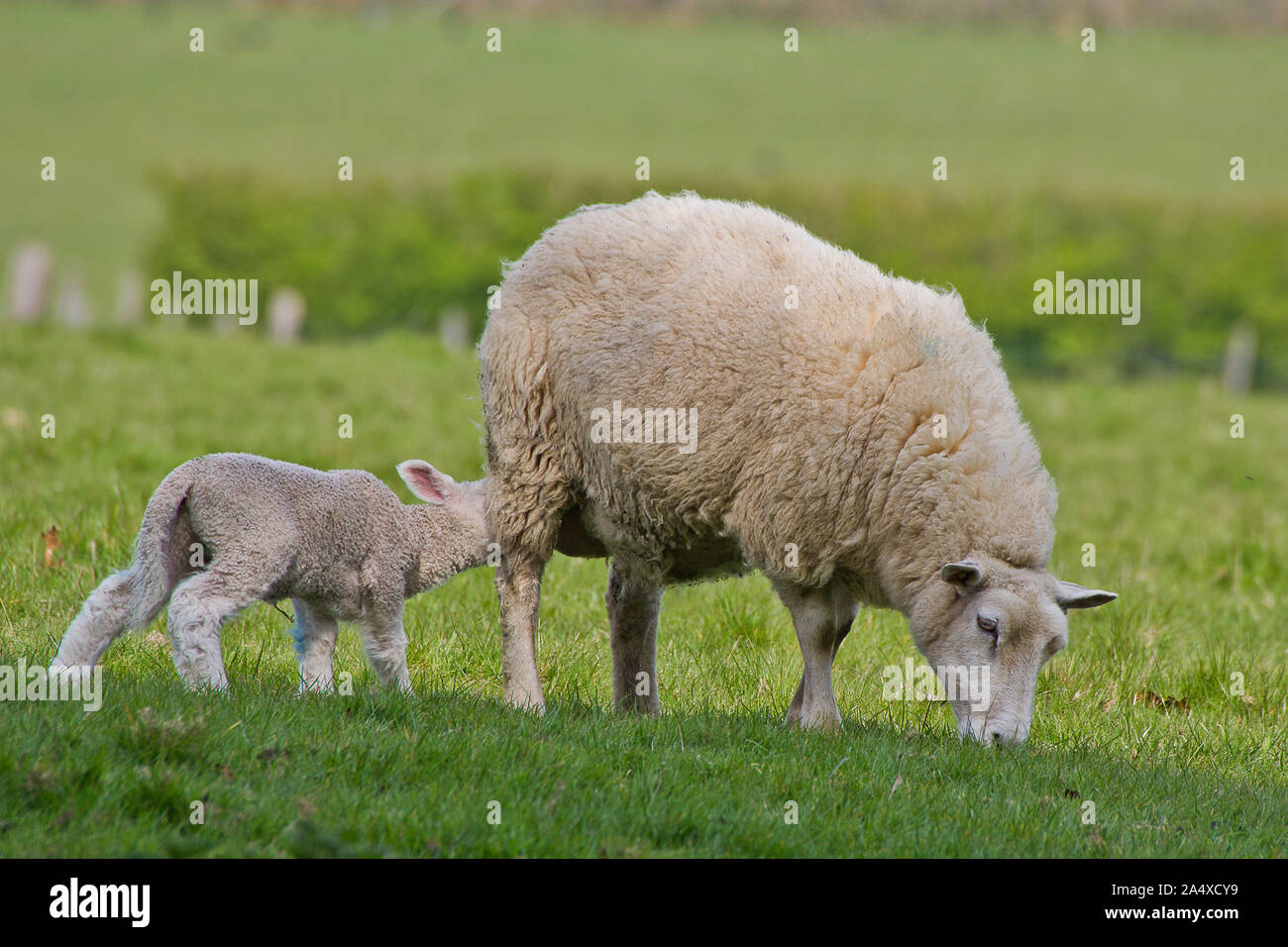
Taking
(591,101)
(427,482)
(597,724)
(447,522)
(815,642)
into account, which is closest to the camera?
(597,724)

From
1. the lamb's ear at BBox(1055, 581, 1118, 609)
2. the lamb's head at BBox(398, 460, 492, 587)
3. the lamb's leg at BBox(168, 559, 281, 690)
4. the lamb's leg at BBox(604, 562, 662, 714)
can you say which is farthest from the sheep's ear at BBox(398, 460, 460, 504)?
the lamb's ear at BBox(1055, 581, 1118, 609)

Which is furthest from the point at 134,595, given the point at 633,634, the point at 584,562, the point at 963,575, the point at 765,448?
the point at 584,562

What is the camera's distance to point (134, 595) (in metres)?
4.73

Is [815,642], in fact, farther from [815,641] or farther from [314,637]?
[314,637]

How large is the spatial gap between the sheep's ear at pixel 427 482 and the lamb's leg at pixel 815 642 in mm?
1509

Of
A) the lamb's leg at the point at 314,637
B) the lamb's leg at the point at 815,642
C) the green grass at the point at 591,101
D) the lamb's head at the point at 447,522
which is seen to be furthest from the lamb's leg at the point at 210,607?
the green grass at the point at 591,101

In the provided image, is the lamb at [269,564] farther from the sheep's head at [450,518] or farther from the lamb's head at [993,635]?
the lamb's head at [993,635]

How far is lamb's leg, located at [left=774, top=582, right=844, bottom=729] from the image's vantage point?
16.6ft

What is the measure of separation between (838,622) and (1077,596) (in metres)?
0.87
